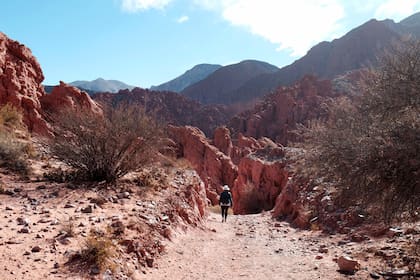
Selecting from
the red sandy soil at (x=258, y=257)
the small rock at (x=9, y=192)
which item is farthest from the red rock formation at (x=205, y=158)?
the small rock at (x=9, y=192)

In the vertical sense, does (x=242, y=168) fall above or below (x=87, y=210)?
below

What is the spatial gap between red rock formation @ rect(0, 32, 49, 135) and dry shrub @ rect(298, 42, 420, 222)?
13830 mm

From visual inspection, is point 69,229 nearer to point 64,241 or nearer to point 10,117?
point 64,241

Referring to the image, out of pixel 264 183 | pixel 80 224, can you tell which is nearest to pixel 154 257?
pixel 80 224

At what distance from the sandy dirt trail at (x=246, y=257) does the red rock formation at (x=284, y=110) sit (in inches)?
2274

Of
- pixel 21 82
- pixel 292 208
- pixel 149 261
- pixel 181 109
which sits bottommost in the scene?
pixel 292 208

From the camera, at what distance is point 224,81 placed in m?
158

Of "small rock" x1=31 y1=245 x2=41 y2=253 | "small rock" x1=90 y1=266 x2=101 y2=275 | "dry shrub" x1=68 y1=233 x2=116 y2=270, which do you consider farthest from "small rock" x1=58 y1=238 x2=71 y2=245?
"small rock" x1=90 y1=266 x2=101 y2=275

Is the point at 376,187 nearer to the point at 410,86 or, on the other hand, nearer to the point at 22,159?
the point at 410,86

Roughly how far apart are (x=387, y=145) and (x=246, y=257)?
4.24m

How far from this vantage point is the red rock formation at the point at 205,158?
46.0 meters

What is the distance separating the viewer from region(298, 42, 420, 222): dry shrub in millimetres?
5035

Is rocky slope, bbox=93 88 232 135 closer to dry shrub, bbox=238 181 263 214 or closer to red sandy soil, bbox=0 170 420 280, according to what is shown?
dry shrub, bbox=238 181 263 214

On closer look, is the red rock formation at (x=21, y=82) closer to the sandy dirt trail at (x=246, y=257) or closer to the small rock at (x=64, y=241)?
the sandy dirt trail at (x=246, y=257)
